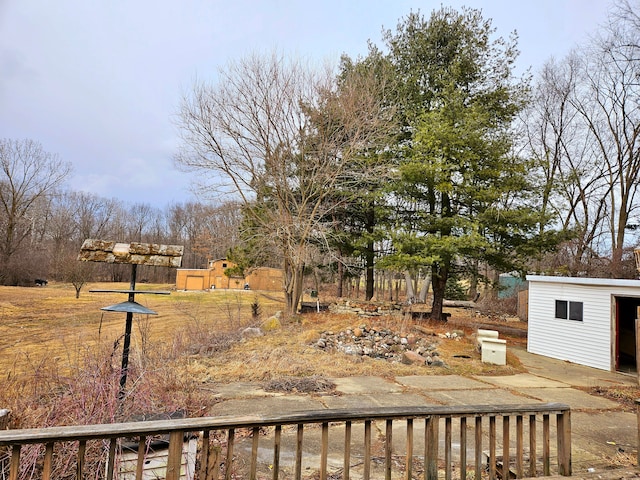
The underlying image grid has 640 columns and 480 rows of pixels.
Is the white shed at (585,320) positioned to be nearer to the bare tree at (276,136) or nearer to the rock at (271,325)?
the bare tree at (276,136)

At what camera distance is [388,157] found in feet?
45.6

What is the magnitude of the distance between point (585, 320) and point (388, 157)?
794 cm

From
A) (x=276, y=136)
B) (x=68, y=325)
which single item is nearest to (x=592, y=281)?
(x=276, y=136)

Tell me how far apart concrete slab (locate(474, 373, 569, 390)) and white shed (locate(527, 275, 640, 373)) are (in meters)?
2.79

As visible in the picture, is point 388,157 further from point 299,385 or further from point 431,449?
point 431,449

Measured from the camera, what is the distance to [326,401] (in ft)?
18.2

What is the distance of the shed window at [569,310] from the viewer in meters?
9.95

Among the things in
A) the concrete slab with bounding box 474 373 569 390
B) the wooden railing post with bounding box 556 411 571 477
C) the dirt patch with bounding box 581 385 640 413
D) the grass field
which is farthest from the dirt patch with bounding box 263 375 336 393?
the dirt patch with bounding box 581 385 640 413

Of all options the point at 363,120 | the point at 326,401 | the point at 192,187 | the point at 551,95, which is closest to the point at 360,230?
the point at 363,120

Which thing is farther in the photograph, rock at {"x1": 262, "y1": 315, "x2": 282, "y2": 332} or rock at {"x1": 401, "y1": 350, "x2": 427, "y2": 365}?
rock at {"x1": 262, "y1": 315, "x2": 282, "y2": 332}

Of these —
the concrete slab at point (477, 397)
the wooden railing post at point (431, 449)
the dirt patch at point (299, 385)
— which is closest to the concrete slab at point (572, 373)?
the concrete slab at point (477, 397)

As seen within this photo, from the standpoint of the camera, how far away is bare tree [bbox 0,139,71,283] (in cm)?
3288

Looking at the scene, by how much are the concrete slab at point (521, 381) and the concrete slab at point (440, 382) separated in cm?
39

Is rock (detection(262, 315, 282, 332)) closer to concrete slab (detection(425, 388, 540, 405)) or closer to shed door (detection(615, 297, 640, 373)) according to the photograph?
concrete slab (detection(425, 388, 540, 405))
